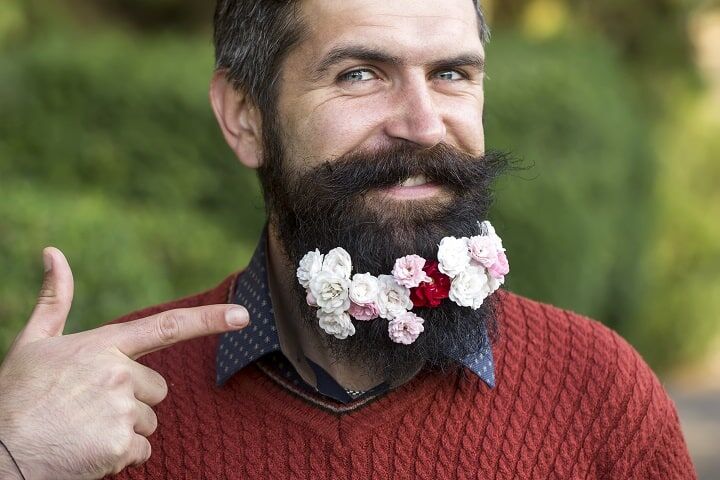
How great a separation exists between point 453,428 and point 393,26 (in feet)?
3.30

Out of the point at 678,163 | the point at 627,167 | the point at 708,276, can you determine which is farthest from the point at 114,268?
the point at 678,163

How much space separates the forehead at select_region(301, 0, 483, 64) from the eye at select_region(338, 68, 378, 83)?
0.24ft

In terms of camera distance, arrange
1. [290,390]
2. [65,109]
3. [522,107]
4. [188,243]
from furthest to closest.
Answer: [522,107], [65,109], [188,243], [290,390]

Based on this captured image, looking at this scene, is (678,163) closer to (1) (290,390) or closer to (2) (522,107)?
(2) (522,107)

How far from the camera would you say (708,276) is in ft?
35.1

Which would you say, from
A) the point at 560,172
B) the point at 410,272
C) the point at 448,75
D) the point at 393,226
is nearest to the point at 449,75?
the point at 448,75

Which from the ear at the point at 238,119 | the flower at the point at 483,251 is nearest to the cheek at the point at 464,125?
the flower at the point at 483,251

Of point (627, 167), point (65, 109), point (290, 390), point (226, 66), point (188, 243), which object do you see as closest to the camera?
point (290, 390)

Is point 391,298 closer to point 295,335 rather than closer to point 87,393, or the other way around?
point 295,335

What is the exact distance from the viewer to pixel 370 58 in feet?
8.87

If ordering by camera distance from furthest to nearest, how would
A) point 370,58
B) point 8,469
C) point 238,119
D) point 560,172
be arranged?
point 560,172, point 238,119, point 370,58, point 8,469

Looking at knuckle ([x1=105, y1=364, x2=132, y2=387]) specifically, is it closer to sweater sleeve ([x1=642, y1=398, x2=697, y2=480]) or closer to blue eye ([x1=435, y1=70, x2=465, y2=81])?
blue eye ([x1=435, y1=70, x2=465, y2=81])

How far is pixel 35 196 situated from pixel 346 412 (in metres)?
2.85

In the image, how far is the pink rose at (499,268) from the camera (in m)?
2.64
